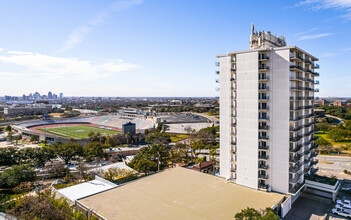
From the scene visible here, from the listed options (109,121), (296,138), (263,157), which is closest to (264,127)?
(263,157)

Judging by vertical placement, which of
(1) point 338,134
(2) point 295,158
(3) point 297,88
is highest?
(3) point 297,88

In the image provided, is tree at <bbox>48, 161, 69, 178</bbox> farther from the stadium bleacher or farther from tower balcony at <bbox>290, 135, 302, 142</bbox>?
the stadium bleacher

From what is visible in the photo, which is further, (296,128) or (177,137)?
(177,137)

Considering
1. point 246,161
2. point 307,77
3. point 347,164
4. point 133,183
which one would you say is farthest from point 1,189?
point 347,164

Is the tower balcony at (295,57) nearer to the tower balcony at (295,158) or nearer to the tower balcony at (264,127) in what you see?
the tower balcony at (264,127)

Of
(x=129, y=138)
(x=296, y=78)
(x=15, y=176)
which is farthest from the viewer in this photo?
(x=129, y=138)

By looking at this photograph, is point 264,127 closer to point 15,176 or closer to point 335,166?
point 335,166
